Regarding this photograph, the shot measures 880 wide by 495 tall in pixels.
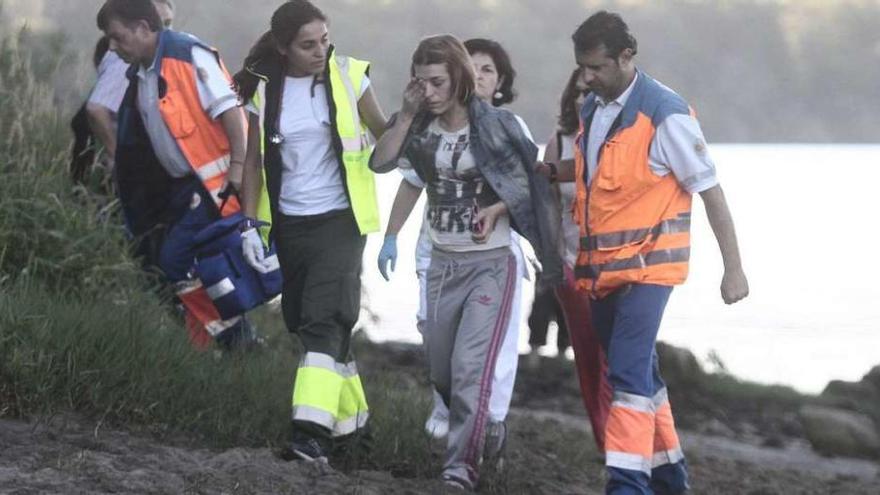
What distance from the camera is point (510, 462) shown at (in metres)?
9.30

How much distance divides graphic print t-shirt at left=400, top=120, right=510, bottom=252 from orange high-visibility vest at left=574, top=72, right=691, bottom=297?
601 millimetres

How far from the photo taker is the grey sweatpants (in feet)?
26.9

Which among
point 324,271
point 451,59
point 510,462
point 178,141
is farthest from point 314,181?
point 510,462

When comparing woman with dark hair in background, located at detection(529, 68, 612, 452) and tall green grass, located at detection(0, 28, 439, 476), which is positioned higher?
woman with dark hair in background, located at detection(529, 68, 612, 452)

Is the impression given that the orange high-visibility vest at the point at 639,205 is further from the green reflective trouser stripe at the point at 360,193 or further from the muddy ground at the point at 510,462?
the muddy ground at the point at 510,462

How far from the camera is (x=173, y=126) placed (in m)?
9.60

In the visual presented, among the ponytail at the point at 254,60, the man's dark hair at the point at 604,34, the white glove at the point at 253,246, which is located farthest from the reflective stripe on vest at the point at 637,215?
the white glove at the point at 253,246

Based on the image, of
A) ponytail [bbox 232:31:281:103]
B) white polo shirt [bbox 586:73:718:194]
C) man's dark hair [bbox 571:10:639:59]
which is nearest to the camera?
white polo shirt [bbox 586:73:718:194]

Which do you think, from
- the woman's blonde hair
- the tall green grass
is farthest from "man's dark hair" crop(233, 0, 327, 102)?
the tall green grass

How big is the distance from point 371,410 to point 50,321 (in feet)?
4.66

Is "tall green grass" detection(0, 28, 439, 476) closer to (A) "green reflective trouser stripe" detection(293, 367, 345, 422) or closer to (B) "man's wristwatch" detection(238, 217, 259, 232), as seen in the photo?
(A) "green reflective trouser stripe" detection(293, 367, 345, 422)

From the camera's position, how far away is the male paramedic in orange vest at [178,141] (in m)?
9.57

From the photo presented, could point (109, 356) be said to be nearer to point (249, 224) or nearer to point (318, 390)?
point (249, 224)

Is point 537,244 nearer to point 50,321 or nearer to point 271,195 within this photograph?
point 271,195
